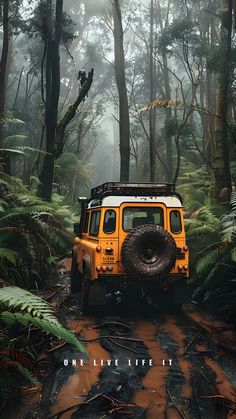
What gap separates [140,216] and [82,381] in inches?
149

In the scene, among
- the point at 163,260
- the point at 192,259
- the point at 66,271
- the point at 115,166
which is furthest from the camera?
the point at 115,166

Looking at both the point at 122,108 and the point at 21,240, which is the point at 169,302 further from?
the point at 122,108

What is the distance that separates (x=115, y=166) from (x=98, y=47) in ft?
87.7

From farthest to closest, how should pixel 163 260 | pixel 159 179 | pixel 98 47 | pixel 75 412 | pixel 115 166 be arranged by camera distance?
pixel 115 166
pixel 98 47
pixel 159 179
pixel 163 260
pixel 75 412

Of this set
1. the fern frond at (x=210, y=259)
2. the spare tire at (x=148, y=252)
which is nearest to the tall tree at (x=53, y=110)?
the spare tire at (x=148, y=252)

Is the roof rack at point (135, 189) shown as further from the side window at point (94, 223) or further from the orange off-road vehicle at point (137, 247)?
the side window at point (94, 223)

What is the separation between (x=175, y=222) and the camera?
24.7ft

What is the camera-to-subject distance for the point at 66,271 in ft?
40.0

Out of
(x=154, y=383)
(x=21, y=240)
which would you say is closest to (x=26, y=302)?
(x=154, y=383)

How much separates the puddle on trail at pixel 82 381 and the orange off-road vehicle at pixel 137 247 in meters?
1.13

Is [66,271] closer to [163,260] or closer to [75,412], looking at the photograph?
[163,260]

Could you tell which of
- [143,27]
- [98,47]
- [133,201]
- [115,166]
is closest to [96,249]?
[133,201]

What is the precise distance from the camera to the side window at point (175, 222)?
7.50 metres

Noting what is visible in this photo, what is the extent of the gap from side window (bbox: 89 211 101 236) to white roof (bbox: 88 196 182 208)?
18.1 inches
